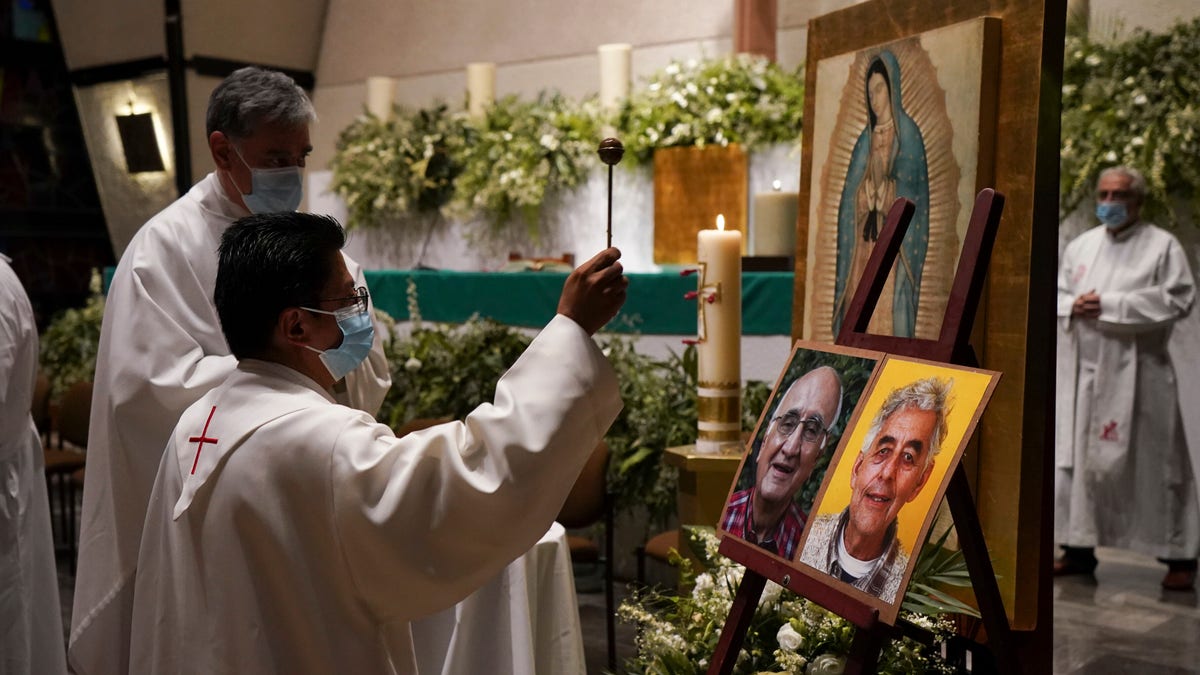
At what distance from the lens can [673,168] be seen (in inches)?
259

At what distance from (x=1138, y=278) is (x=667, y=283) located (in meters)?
2.30

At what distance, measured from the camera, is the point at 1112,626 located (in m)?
5.15

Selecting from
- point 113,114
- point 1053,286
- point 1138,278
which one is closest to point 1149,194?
point 1138,278

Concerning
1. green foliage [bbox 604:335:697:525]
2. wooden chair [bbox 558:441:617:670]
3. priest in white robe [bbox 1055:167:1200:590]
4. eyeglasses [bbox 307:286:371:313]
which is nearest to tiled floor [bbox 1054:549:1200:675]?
priest in white robe [bbox 1055:167:1200:590]

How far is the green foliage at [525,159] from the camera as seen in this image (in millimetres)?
6992

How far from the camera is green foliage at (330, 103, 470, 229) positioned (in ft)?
24.9

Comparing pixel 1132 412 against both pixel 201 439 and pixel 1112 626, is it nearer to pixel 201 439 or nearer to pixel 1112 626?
pixel 1112 626

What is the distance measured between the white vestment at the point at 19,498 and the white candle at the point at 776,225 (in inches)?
122

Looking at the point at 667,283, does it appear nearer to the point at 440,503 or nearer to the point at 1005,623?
the point at 1005,623

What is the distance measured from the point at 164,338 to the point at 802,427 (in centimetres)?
145

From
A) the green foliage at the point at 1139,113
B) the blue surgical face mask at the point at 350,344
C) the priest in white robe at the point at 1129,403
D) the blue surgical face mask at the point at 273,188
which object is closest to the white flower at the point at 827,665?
the blue surgical face mask at the point at 350,344

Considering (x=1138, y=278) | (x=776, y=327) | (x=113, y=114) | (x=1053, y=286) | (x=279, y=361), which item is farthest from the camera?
(x=113, y=114)

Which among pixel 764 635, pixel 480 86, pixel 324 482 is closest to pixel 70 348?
pixel 480 86

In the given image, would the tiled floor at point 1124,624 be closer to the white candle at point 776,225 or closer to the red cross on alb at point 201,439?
the white candle at point 776,225
